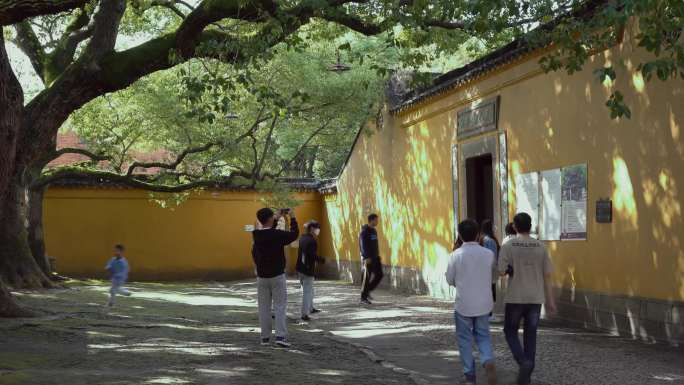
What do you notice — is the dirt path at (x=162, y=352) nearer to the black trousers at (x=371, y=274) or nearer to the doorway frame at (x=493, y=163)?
the black trousers at (x=371, y=274)

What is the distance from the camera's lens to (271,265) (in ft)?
32.6

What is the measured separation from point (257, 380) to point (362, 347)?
102 inches

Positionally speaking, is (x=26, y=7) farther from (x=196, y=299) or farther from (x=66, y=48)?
(x=196, y=299)

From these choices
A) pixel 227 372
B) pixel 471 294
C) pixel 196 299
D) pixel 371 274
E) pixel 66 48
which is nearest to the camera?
pixel 471 294

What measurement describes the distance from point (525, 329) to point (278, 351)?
10.3ft

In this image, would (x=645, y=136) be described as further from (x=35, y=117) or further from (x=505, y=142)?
(x=35, y=117)

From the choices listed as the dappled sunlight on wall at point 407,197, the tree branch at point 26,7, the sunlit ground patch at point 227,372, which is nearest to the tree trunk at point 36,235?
the dappled sunlight on wall at point 407,197

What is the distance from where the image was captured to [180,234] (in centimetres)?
2647

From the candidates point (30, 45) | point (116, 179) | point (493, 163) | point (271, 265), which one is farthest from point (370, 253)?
point (116, 179)

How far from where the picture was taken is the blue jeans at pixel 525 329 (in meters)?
7.59

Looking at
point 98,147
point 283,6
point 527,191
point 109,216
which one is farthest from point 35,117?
point 109,216

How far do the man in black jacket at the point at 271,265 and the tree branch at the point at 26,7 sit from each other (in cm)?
347

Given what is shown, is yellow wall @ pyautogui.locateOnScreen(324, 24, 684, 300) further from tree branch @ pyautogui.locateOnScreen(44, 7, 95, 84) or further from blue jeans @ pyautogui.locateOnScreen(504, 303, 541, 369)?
tree branch @ pyautogui.locateOnScreen(44, 7, 95, 84)

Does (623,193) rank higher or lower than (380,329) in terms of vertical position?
higher
